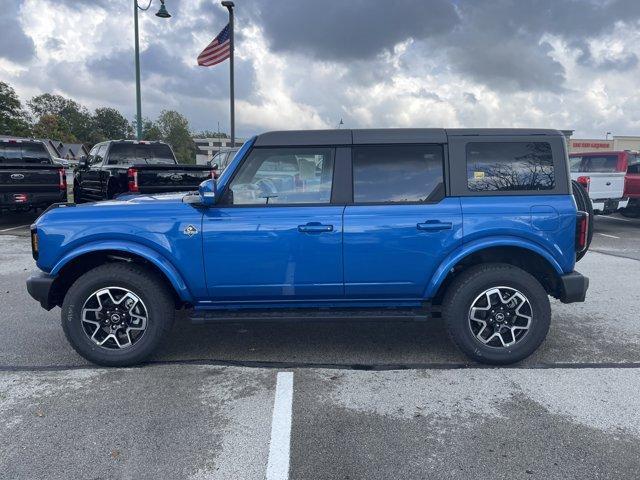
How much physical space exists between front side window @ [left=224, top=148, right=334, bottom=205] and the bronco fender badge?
0.33 m

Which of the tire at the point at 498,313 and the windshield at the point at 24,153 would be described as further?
the windshield at the point at 24,153

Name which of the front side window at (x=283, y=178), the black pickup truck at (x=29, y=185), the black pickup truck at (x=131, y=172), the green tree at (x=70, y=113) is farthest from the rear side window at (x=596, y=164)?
the green tree at (x=70, y=113)

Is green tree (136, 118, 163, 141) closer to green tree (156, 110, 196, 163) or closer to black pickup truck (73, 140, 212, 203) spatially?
green tree (156, 110, 196, 163)

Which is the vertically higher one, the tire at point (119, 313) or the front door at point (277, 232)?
the front door at point (277, 232)

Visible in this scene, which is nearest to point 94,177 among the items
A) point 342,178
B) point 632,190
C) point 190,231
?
point 190,231

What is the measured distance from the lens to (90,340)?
4031 millimetres

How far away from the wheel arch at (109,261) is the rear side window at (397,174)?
1.54 m

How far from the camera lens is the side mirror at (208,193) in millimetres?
3903

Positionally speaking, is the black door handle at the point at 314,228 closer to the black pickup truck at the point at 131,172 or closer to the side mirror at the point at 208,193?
the side mirror at the point at 208,193

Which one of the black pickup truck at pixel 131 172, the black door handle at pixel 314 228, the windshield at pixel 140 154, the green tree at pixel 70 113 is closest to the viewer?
the black door handle at pixel 314 228

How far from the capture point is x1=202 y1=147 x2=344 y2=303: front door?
3.92 metres

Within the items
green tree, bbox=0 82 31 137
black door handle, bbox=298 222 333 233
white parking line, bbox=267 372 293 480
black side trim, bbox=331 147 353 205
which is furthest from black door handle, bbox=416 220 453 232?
green tree, bbox=0 82 31 137

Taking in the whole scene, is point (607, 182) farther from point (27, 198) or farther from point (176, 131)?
point (176, 131)

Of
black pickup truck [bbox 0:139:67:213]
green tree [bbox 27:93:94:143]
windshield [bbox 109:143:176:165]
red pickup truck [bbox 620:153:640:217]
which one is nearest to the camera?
black pickup truck [bbox 0:139:67:213]
